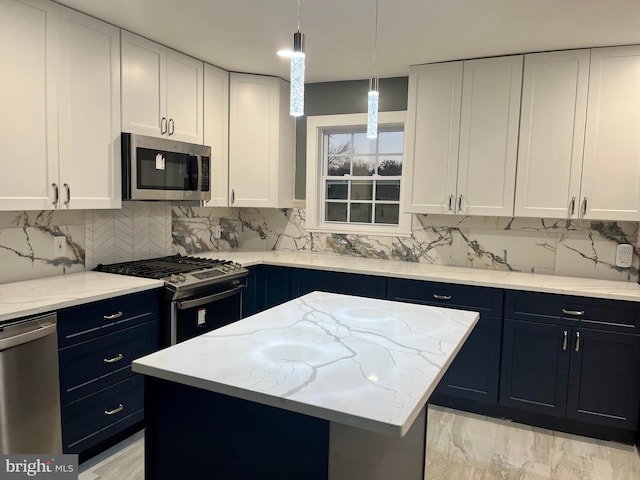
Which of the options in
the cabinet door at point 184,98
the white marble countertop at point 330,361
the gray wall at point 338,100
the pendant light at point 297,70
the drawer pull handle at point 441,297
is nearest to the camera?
the white marble countertop at point 330,361

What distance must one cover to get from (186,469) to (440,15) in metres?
2.44

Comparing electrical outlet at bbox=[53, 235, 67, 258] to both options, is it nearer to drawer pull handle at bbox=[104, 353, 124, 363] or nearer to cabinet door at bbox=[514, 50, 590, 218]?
drawer pull handle at bbox=[104, 353, 124, 363]

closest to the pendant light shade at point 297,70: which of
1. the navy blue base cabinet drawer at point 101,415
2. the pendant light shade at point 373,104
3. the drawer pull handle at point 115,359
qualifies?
the pendant light shade at point 373,104

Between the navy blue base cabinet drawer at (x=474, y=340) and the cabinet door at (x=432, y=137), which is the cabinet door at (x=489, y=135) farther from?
the navy blue base cabinet drawer at (x=474, y=340)

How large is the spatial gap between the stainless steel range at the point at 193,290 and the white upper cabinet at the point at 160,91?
0.89 metres

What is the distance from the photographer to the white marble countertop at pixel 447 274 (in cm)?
285

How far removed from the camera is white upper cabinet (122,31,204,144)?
9.60 ft

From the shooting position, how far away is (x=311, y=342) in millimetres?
1655

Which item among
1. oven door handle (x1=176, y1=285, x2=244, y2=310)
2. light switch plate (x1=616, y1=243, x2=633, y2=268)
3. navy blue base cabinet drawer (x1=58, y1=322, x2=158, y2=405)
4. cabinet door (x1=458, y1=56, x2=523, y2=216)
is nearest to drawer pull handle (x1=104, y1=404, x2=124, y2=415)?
navy blue base cabinet drawer (x1=58, y1=322, x2=158, y2=405)

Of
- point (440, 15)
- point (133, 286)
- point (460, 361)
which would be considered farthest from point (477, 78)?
point (133, 286)

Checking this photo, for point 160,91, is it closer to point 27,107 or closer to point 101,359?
point 27,107

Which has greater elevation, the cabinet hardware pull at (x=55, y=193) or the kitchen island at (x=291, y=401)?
the cabinet hardware pull at (x=55, y=193)

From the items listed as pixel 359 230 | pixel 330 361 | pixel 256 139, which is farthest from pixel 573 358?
pixel 256 139

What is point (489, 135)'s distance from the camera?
10.7 feet
